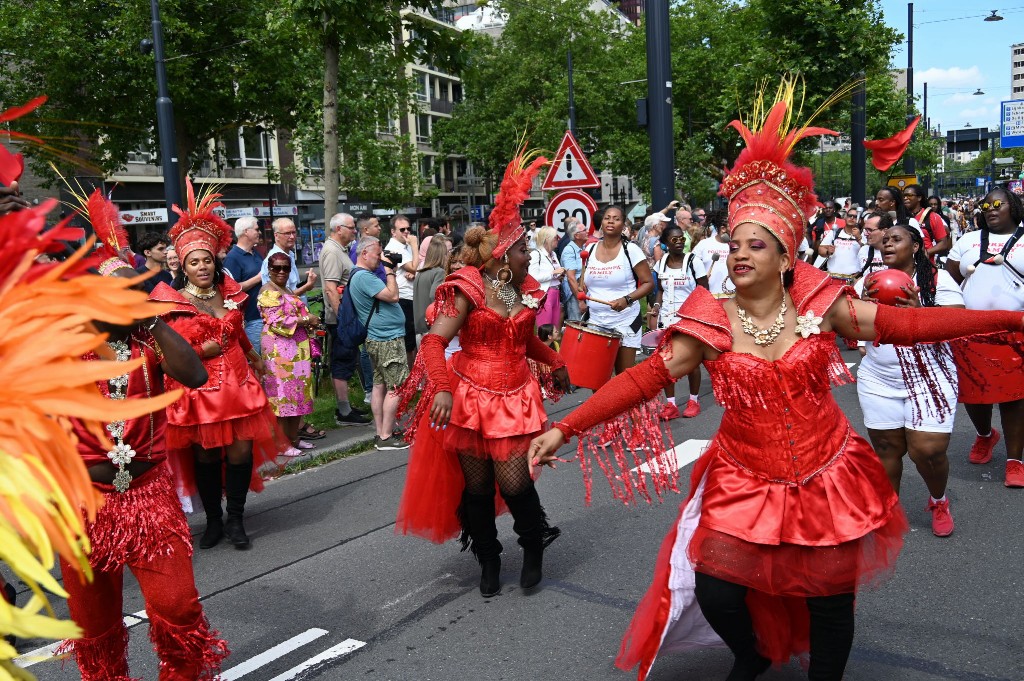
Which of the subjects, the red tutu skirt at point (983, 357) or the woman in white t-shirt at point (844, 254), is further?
the woman in white t-shirt at point (844, 254)

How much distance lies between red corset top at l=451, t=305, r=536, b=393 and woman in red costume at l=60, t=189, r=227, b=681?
5.70ft

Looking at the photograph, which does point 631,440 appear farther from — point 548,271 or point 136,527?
point 548,271

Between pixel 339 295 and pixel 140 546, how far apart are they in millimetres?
5984

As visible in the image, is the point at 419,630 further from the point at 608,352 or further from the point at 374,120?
the point at 374,120

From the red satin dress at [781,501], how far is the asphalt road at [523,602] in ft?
1.88

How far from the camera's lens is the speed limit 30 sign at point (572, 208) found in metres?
11.4

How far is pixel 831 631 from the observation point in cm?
313

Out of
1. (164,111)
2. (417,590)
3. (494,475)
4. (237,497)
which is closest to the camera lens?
(494,475)

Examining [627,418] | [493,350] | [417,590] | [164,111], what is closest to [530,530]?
[417,590]

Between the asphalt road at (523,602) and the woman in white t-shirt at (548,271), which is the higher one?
the woman in white t-shirt at (548,271)

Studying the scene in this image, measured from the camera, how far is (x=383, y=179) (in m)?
35.5

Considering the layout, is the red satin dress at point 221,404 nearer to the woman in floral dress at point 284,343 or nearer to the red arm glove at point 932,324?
the woman in floral dress at point 284,343

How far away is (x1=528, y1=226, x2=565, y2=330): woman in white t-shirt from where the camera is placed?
36.1 feet

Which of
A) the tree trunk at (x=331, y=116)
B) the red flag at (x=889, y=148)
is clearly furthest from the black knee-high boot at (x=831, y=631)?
the tree trunk at (x=331, y=116)
